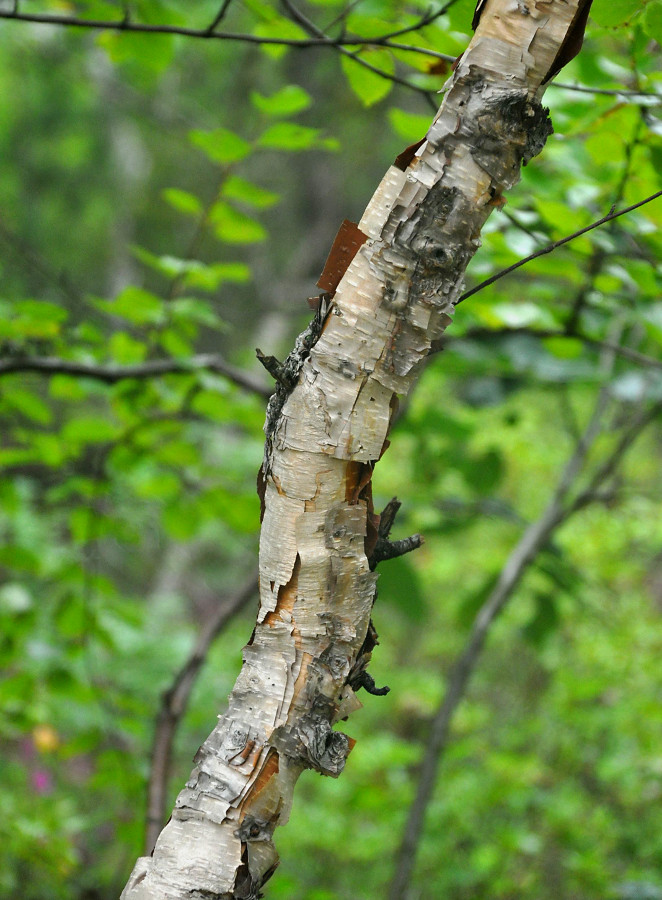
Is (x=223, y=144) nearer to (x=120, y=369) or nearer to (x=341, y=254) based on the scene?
(x=120, y=369)

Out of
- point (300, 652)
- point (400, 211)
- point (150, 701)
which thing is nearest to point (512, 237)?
point (400, 211)

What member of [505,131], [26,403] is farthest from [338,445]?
[26,403]

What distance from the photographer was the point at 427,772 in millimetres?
1593

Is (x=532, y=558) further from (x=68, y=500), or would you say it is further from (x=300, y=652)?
(x=300, y=652)

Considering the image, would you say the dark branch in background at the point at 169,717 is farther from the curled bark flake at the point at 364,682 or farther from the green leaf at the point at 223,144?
the green leaf at the point at 223,144

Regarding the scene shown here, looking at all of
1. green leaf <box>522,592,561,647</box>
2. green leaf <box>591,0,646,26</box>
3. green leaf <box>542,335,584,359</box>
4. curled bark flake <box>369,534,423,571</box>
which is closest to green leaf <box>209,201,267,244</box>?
green leaf <box>542,335,584,359</box>

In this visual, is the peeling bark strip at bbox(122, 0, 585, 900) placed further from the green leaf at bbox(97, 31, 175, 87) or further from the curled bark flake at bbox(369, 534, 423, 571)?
the green leaf at bbox(97, 31, 175, 87)

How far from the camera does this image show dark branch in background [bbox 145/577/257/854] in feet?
3.64

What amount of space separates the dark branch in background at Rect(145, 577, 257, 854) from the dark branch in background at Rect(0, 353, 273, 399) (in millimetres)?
383

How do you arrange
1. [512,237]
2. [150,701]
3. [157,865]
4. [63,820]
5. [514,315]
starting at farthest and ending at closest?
1. [150,701]
2. [63,820]
3. [514,315]
4. [512,237]
5. [157,865]

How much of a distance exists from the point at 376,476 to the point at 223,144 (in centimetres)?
324

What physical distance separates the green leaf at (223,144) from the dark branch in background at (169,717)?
0.63m

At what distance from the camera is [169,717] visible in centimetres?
121

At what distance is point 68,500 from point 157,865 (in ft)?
4.41
